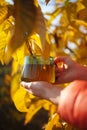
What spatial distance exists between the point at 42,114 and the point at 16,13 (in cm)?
347

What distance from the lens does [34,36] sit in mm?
816

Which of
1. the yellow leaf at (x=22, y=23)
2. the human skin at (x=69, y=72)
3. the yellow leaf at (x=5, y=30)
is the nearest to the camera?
the yellow leaf at (x=22, y=23)

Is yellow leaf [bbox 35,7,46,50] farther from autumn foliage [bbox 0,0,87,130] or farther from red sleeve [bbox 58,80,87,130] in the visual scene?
red sleeve [bbox 58,80,87,130]

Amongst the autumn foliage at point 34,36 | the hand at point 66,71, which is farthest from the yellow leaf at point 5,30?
the hand at point 66,71

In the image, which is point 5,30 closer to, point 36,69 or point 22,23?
point 36,69

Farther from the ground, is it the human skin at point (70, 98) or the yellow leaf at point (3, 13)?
the yellow leaf at point (3, 13)

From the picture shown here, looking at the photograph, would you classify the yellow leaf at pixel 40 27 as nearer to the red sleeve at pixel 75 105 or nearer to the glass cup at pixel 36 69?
the red sleeve at pixel 75 105

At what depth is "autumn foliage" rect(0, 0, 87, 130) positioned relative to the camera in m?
0.52

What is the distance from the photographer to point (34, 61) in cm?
83

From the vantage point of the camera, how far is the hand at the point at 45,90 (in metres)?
0.75

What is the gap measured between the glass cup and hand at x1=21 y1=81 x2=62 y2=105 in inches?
0.5

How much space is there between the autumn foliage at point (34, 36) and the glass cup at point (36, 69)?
18 mm

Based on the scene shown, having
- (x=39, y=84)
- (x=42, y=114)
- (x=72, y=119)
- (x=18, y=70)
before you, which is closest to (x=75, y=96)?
(x=72, y=119)

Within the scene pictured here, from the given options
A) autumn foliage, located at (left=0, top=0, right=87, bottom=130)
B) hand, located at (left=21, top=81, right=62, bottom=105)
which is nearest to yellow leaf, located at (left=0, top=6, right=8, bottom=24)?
autumn foliage, located at (left=0, top=0, right=87, bottom=130)
